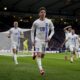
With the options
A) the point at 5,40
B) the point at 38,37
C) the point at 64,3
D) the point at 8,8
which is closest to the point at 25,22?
the point at 8,8

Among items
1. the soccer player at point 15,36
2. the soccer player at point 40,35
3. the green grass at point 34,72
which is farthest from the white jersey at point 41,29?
the soccer player at point 15,36

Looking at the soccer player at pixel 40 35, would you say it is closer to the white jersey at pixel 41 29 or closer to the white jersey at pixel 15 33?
the white jersey at pixel 41 29

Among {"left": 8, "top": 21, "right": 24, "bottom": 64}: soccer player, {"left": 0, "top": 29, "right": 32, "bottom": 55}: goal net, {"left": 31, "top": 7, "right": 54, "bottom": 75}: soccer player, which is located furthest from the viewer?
{"left": 0, "top": 29, "right": 32, "bottom": 55}: goal net

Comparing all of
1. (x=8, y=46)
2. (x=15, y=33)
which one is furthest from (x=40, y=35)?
(x=8, y=46)

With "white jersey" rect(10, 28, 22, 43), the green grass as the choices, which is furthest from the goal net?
the green grass

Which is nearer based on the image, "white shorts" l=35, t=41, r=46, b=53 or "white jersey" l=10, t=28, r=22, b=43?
"white shorts" l=35, t=41, r=46, b=53

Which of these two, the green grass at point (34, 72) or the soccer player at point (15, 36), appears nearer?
the green grass at point (34, 72)

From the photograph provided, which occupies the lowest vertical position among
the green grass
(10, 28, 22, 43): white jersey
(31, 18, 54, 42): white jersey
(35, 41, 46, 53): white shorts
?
the green grass

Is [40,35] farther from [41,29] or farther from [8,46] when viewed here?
[8,46]

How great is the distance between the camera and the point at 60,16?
6931cm

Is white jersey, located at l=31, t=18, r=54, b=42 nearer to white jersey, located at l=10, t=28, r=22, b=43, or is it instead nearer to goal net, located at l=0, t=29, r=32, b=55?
white jersey, located at l=10, t=28, r=22, b=43

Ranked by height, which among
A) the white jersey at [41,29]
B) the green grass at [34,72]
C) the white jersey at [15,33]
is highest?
the white jersey at [15,33]

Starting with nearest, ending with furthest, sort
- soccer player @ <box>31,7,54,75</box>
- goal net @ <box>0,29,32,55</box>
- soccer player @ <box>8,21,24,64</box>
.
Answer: soccer player @ <box>31,7,54,75</box>, soccer player @ <box>8,21,24,64</box>, goal net @ <box>0,29,32,55</box>

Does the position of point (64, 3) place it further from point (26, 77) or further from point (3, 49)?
point (26, 77)
